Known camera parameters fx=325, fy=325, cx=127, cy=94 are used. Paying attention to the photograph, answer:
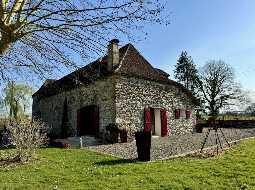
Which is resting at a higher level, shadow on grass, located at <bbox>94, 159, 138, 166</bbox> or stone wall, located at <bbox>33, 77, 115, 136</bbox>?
stone wall, located at <bbox>33, 77, 115, 136</bbox>

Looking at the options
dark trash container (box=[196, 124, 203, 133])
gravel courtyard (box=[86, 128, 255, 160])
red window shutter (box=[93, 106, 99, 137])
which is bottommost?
gravel courtyard (box=[86, 128, 255, 160])

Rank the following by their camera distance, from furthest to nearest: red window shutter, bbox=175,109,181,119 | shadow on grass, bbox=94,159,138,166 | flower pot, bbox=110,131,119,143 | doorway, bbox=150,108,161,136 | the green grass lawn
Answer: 1. red window shutter, bbox=175,109,181,119
2. doorway, bbox=150,108,161,136
3. flower pot, bbox=110,131,119,143
4. shadow on grass, bbox=94,159,138,166
5. the green grass lawn

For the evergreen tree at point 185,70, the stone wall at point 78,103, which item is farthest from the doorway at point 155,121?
the evergreen tree at point 185,70

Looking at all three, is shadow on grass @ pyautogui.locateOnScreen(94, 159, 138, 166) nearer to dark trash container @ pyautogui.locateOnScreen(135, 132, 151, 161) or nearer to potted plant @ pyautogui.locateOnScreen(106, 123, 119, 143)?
dark trash container @ pyautogui.locateOnScreen(135, 132, 151, 161)

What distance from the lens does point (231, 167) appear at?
9.36 m

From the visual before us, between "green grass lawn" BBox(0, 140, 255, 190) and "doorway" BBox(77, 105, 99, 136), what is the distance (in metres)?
8.56

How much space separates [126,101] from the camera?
1975 cm

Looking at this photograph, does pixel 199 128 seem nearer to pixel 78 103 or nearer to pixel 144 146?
pixel 78 103

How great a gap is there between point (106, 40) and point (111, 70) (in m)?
13.8

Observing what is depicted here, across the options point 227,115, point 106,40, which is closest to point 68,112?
point 106,40

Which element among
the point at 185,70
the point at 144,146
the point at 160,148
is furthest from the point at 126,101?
the point at 185,70

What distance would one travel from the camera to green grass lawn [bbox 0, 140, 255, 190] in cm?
773

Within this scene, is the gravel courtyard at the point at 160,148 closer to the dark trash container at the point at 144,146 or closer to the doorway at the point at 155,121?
the dark trash container at the point at 144,146

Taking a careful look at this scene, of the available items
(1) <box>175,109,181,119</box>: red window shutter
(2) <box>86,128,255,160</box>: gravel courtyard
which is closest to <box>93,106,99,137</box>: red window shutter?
(2) <box>86,128,255,160</box>: gravel courtyard
